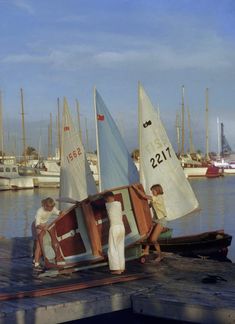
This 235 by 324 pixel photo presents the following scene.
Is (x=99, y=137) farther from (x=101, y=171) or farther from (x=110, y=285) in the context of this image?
(x=110, y=285)

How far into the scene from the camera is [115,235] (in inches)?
404

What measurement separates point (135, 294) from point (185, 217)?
73.0 ft

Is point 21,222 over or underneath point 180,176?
underneath

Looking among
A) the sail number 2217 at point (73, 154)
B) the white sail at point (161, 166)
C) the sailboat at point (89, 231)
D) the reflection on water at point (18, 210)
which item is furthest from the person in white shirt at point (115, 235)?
the reflection on water at point (18, 210)

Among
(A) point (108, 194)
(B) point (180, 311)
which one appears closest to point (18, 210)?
(A) point (108, 194)

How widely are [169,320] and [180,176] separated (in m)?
7.31

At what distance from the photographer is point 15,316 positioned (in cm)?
799

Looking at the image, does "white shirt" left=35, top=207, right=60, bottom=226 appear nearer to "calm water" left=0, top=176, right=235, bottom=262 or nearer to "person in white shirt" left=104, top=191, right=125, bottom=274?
"person in white shirt" left=104, top=191, right=125, bottom=274

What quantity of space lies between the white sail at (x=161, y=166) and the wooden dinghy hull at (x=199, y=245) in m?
0.75

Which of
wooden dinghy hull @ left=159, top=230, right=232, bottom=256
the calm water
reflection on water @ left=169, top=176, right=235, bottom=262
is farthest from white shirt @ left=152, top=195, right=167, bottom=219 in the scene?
reflection on water @ left=169, top=176, right=235, bottom=262

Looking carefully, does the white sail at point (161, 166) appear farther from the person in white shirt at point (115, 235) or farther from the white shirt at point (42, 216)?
the person in white shirt at point (115, 235)

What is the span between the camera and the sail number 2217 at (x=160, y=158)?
1623cm

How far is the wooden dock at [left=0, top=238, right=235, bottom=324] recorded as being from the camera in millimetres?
8266

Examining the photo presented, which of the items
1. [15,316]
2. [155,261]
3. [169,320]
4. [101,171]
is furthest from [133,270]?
[101,171]
